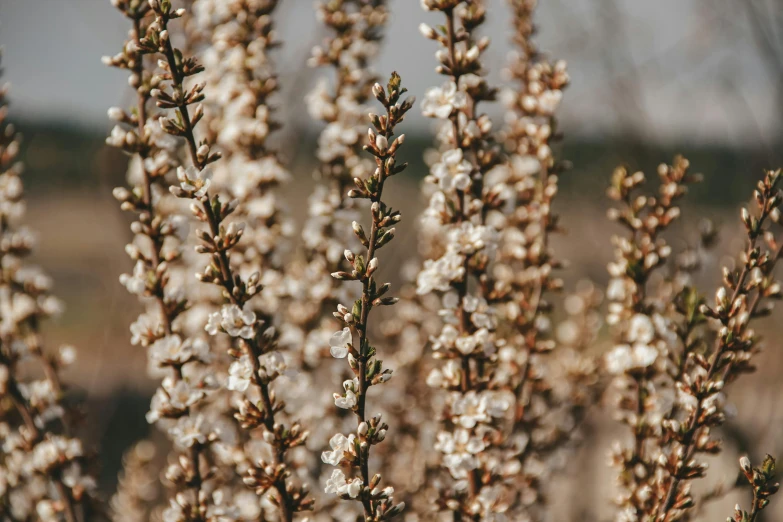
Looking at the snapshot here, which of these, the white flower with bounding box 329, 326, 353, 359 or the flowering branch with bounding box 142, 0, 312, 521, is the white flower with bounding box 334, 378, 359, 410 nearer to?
→ the white flower with bounding box 329, 326, 353, 359

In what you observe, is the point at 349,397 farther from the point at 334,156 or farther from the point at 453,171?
the point at 334,156

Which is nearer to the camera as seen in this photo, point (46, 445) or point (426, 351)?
point (46, 445)

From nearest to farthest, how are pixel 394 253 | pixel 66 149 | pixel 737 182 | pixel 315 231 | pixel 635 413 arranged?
1. pixel 635 413
2. pixel 315 231
3. pixel 394 253
4. pixel 737 182
5. pixel 66 149

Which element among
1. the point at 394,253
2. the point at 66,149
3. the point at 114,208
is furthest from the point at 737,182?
the point at 66,149

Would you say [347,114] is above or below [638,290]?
A: above

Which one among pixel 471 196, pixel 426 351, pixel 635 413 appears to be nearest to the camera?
pixel 471 196

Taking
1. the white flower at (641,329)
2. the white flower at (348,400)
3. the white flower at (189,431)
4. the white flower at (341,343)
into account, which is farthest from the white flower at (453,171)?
the white flower at (189,431)

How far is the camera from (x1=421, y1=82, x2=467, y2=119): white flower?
155 centimetres

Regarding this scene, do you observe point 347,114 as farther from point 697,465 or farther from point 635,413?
point 697,465

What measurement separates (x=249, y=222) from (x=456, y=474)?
3.63 feet

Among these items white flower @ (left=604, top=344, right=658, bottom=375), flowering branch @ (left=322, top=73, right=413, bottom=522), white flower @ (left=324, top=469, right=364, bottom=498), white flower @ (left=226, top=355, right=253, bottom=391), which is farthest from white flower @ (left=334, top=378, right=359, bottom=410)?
white flower @ (left=604, top=344, right=658, bottom=375)

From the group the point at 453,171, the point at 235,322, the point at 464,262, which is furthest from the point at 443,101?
the point at 235,322

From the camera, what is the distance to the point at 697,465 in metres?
1.47

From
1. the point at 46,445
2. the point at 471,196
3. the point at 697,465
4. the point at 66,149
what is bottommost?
the point at 697,465
